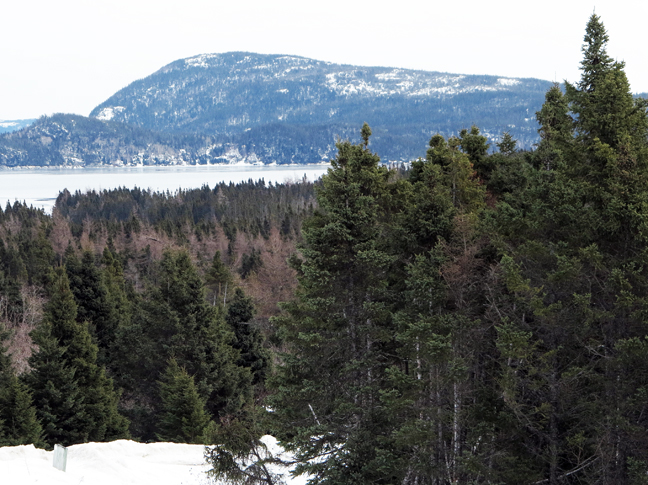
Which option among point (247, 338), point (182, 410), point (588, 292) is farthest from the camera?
point (247, 338)

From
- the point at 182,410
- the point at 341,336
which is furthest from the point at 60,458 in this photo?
the point at 182,410

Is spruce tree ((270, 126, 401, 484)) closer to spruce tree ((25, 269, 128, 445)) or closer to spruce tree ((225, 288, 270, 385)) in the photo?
spruce tree ((25, 269, 128, 445))

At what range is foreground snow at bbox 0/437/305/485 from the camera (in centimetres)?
1238

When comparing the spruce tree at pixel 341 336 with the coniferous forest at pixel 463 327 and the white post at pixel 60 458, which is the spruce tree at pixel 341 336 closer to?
the coniferous forest at pixel 463 327

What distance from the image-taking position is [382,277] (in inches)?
564

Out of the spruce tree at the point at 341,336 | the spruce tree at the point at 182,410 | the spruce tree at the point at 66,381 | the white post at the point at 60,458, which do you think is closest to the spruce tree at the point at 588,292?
the spruce tree at the point at 341,336

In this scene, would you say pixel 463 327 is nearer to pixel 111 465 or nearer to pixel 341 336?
pixel 341 336

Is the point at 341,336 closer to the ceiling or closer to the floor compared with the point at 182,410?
closer to the ceiling

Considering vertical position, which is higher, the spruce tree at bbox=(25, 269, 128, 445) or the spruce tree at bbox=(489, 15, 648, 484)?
the spruce tree at bbox=(489, 15, 648, 484)

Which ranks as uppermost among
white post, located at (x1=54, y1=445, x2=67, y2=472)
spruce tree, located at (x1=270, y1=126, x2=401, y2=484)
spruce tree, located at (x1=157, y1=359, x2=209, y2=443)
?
spruce tree, located at (x1=270, y1=126, x2=401, y2=484)

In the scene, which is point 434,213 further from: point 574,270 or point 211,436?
point 211,436

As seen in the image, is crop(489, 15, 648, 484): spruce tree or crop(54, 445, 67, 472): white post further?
crop(54, 445, 67, 472): white post

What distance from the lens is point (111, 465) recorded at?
15.7m

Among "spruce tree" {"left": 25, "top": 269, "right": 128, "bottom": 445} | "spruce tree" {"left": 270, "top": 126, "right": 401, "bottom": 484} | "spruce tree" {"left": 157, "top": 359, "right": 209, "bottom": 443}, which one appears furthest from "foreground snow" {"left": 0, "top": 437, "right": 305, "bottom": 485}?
"spruce tree" {"left": 25, "top": 269, "right": 128, "bottom": 445}
